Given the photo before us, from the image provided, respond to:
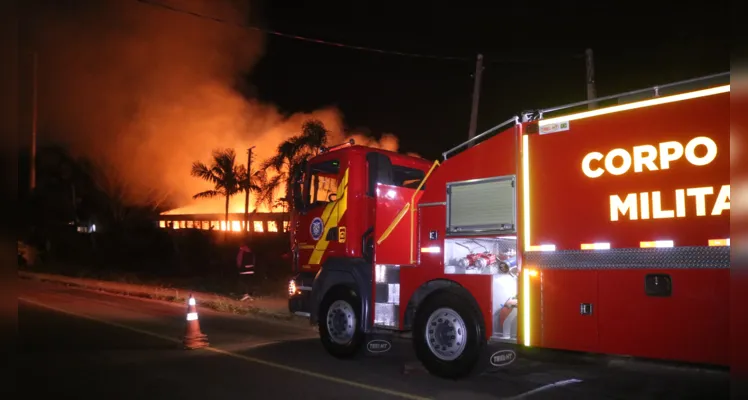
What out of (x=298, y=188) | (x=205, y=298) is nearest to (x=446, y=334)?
(x=298, y=188)

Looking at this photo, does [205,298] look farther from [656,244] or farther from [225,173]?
[656,244]

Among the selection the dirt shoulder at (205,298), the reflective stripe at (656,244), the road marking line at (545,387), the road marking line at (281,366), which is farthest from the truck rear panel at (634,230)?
the dirt shoulder at (205,298)

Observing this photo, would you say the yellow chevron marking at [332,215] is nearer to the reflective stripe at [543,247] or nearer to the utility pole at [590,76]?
the reflective stripe at [543,247]

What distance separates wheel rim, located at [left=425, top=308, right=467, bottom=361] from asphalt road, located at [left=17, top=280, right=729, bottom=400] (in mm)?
375

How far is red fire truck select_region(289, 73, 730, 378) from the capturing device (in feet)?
18.1

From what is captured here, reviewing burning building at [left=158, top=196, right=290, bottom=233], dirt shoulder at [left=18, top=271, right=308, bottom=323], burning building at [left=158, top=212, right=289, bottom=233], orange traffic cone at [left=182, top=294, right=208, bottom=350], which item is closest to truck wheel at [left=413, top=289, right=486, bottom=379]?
orange traffic cone at [left=182, top=294, right=208, bottom=350]

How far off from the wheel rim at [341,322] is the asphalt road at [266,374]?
13.9 inches

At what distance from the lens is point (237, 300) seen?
17281 mm

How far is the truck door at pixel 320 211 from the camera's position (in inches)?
365

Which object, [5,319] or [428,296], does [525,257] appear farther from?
[5,319]

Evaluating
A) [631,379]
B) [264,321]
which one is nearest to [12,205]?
[631,379]

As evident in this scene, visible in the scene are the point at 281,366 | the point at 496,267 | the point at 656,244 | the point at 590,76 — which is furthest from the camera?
the point at 590,76

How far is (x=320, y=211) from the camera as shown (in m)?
9.60

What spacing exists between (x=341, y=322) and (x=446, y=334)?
2.17 metres
